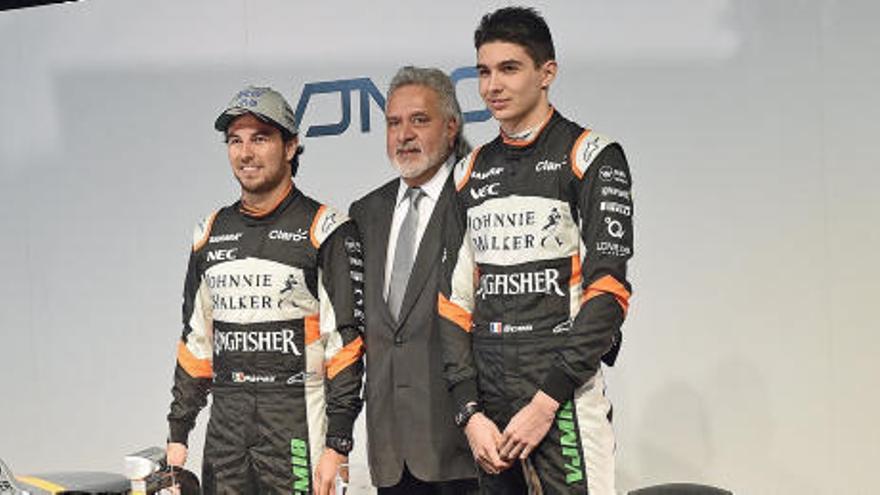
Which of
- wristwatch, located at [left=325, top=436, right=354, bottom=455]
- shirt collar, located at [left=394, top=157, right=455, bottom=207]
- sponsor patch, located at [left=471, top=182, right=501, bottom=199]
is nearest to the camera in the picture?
sponsor patch, located at [left=471, top=182, right=501, bottom=199]

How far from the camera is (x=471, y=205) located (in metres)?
3.41

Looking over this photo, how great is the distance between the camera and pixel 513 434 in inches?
124

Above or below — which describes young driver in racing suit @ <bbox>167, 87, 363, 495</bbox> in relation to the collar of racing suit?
below

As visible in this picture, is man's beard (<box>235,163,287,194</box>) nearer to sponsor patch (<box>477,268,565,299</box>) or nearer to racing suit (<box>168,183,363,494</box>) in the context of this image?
A: racing suit (<box>168,183,363,494</box>)

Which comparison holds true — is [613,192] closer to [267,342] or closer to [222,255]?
[267,342]

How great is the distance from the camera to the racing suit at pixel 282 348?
11.8 feet

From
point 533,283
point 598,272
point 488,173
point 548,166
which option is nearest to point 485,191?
point 488,173

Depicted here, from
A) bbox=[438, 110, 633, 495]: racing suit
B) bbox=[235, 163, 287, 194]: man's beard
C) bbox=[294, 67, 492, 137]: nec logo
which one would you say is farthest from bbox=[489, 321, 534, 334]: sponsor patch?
bbox=[294, 67, 492, 137]: nec logo

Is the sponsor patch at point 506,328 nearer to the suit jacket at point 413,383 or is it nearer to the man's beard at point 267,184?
the suit jacket at point 413,383

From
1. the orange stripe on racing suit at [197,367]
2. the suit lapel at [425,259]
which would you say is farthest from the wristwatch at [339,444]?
the orange stripe on racing suit at [197,367]

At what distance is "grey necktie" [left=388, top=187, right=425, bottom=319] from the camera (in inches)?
146

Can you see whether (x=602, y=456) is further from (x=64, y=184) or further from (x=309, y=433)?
(x=64, y=184)

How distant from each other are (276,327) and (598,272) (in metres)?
0.96

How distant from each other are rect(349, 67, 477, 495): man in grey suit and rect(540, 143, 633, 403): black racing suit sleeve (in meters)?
0.55
